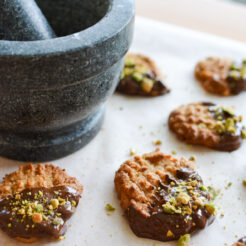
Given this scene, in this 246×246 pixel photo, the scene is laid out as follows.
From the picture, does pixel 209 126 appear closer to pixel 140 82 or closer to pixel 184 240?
pixel 140 82

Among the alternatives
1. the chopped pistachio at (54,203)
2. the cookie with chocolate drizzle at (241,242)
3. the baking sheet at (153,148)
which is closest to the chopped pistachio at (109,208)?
the baking sheet at (153,148)

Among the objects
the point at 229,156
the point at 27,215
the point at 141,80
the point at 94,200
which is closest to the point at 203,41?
the point at 141,80

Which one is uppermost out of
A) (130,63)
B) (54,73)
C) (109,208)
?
(54,73)

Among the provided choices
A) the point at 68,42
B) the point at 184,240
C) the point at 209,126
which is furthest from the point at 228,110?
the point at 68,42

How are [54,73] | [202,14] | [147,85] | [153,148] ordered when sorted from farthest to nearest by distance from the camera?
[202,14]
[147,85]
[153,148]
[54,73]

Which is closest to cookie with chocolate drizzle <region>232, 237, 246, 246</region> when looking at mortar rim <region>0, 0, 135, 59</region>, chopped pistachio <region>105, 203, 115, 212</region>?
chopped pistachio <region>105, 203, 115, 212</region>

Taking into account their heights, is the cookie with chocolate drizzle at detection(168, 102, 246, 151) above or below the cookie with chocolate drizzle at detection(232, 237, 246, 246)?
above

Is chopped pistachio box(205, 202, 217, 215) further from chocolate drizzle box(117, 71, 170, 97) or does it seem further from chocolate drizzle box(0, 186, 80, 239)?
chocolate drizzle box(117, 71, 170, 97)
